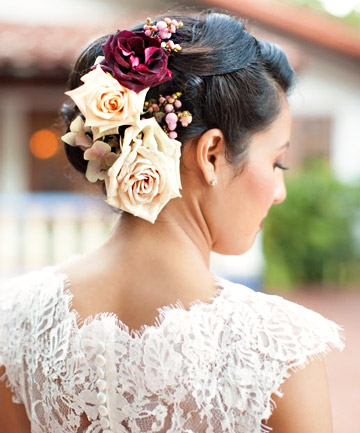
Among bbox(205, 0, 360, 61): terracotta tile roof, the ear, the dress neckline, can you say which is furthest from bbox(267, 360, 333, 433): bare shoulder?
bbox(205, 0, 360, 61): terracotta tile roof

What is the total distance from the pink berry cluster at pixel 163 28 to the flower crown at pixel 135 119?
0.02 metres

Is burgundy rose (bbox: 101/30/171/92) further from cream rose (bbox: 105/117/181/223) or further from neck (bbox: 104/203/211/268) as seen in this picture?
neck (bbox: 104/203/211/268)

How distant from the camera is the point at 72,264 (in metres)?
1.63

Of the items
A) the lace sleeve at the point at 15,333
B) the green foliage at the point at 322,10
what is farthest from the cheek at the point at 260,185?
the green foliage at the point at 322,10

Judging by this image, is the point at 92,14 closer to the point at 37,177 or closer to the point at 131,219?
the point at 37,177

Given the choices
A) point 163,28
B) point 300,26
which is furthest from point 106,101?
point 300,26

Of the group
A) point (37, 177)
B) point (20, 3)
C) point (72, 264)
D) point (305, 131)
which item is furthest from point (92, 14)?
point (72, 264)

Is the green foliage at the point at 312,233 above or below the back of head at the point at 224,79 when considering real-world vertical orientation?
below

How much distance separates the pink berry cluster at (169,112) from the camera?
141 centimetres

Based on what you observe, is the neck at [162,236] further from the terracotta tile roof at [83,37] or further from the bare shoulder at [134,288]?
the terracotta tile roof at [83,37]

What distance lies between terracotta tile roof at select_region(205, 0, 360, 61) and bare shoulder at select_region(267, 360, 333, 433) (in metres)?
8.99

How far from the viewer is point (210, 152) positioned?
4.80ft

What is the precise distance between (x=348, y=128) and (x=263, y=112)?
30.1 feet

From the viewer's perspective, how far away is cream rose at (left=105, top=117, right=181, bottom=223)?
4.54 ft
